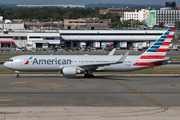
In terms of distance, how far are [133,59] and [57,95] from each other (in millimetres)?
20197

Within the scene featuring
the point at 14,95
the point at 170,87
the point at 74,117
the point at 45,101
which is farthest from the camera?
the point at 170,87

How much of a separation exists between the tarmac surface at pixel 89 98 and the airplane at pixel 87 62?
5.92 ft

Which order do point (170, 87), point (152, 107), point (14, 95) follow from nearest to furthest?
point (152, 107)
point (14, 95)
point (170, 87)

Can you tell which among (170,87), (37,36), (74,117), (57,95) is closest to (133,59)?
(170,87)

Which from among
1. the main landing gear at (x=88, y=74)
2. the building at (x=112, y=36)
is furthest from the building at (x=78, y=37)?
the main landing gear at (x=88, y=74)

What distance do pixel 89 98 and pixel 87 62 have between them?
16.9 m

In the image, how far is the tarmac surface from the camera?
27.1 metres

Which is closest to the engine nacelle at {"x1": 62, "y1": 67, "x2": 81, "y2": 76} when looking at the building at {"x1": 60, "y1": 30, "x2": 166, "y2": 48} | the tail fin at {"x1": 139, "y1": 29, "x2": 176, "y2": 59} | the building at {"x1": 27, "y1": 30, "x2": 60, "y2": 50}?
the tail fin at {"x1": 139, "y1": 29, "x2": 176, "y2": 59}

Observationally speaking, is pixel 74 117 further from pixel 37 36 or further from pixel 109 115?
pixel 37 36

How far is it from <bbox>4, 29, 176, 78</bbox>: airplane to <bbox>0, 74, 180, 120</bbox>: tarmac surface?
181cm

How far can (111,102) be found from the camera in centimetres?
3238

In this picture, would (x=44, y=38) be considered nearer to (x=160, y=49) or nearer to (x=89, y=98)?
(x=160, y=49)

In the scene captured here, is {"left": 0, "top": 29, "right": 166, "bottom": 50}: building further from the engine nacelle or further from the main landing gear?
the engine nacelle

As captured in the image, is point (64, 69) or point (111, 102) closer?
point (111, 102)
